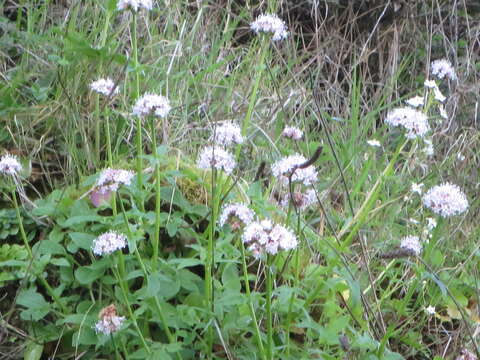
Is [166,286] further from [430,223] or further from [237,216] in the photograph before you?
[430,223]

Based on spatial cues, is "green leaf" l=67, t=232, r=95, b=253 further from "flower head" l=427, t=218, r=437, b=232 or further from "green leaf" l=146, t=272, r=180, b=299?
"flower head" l=427, t=218, r=437, b=232

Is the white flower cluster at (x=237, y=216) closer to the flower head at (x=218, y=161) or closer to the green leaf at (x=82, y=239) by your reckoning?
the flower head at (x=218, y=161)

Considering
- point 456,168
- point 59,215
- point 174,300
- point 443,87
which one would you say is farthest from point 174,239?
point 443,87

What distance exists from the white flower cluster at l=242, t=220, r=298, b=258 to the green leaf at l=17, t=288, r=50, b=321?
1.77 feet

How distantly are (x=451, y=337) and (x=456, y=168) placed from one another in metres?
0.72

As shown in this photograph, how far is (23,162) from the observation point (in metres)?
1.96

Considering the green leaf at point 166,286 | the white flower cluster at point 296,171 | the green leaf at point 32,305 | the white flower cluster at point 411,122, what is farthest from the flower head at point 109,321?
the white flower cluster at point 411,122

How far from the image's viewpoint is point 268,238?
1188 mm

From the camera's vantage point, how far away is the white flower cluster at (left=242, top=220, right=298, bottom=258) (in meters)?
1.18

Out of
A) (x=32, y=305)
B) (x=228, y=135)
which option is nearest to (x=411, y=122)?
(x=228, y=135)

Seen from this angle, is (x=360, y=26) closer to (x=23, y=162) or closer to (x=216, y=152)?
(x=23, y=162)

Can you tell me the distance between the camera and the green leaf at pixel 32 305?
1.48 metres

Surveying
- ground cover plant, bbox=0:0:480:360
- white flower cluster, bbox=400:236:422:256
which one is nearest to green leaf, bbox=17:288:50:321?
ground cover plant, bbox=0:0:480:360

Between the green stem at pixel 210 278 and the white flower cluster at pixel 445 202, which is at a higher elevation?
the white flower cluster at pixel 445 202
